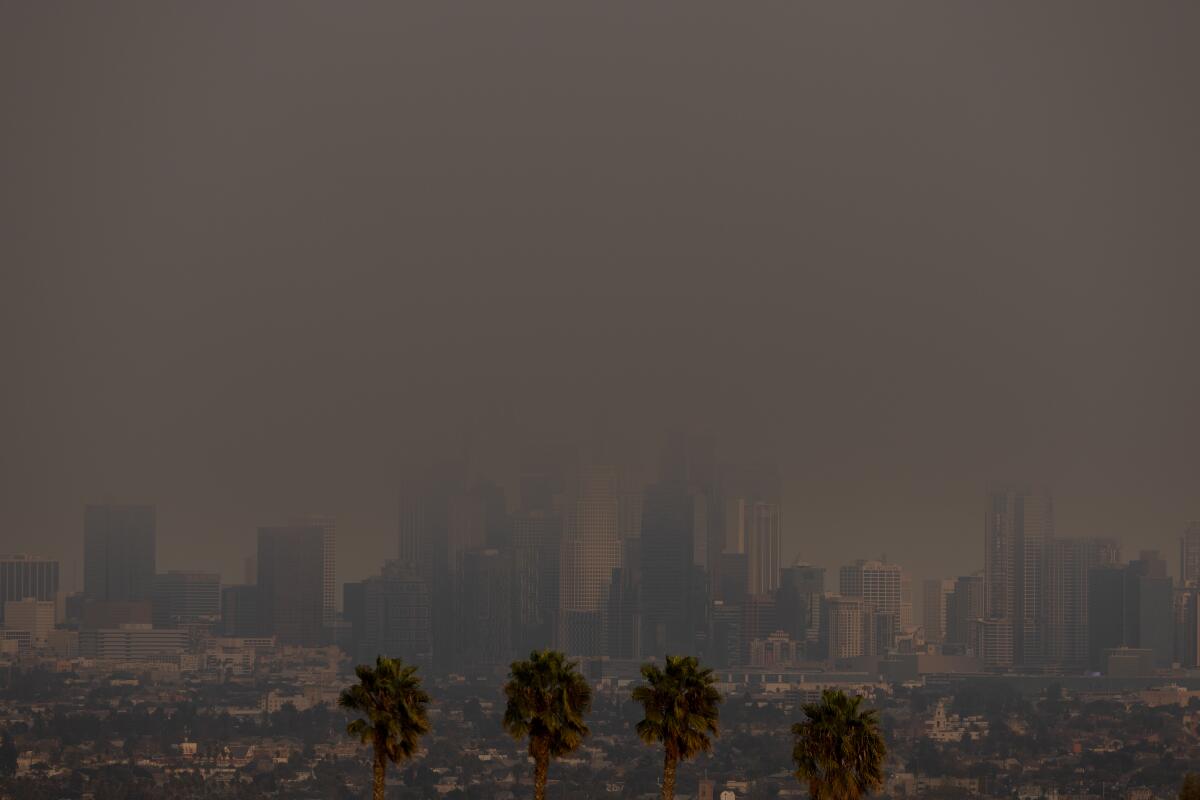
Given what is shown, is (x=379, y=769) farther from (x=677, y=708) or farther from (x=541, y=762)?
(x=677, y=708)

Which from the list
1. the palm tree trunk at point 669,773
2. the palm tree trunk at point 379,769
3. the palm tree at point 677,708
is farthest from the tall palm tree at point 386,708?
the palm tree trunk at point 669,773

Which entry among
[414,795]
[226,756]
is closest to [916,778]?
[414,795]

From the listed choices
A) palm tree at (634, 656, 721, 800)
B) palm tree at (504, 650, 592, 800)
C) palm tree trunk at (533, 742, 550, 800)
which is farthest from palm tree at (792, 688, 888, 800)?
palm tree trunk at (533, 742, 550, 800)

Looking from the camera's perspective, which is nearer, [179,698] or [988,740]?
[988,740]

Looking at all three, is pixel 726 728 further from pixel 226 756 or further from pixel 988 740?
pixel 226 756

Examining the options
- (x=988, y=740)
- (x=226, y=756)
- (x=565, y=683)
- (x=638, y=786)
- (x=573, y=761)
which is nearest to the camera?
(x=565, y=683)

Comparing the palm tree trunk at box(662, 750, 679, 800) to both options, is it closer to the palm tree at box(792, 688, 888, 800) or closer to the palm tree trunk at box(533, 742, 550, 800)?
the palm tree trunk at box(533, 742, 550, 800)

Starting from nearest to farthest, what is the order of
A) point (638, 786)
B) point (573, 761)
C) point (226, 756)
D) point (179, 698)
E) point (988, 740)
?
point (638, 786), point (573, 761), point (226, 756), point (988, 740), point (179, 698)
